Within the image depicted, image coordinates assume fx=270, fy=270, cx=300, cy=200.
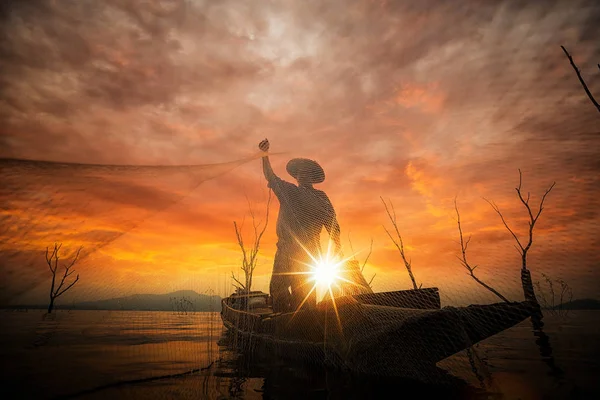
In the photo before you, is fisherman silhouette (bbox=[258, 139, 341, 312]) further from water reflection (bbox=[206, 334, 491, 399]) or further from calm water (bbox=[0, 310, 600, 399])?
water reflection (bbox=[206, 334, 491, 399])

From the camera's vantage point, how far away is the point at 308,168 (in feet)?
37.1

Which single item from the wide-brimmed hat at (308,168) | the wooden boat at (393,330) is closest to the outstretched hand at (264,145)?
the wide-brimmed hat at (308,168)

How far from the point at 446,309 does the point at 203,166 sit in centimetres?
806

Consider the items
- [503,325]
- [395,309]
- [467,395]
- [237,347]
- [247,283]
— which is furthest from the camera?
[237,347]

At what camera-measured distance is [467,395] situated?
4.70 meters

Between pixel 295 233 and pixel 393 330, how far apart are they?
5588mm

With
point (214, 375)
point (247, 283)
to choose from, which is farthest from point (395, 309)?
point (247, 283)

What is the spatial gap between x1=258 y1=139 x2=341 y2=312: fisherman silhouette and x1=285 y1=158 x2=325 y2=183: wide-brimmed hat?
632 mm

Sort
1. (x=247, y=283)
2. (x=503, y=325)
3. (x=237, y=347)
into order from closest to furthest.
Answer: (x=503, y=325) < (x=247, y=283) < (x=237, y=347)

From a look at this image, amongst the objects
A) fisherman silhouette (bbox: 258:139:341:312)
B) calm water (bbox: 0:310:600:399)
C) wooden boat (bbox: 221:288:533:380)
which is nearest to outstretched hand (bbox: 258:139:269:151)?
fisherman silhouette (bbox: 258:139:341:312)

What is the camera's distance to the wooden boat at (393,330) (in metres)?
5.00

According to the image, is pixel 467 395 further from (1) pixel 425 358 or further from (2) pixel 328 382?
(2) pixel 328 382

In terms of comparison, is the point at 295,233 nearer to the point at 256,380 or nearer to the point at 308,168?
the point at 308,168

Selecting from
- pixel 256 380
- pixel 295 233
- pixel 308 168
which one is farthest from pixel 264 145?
pixel 256 380
